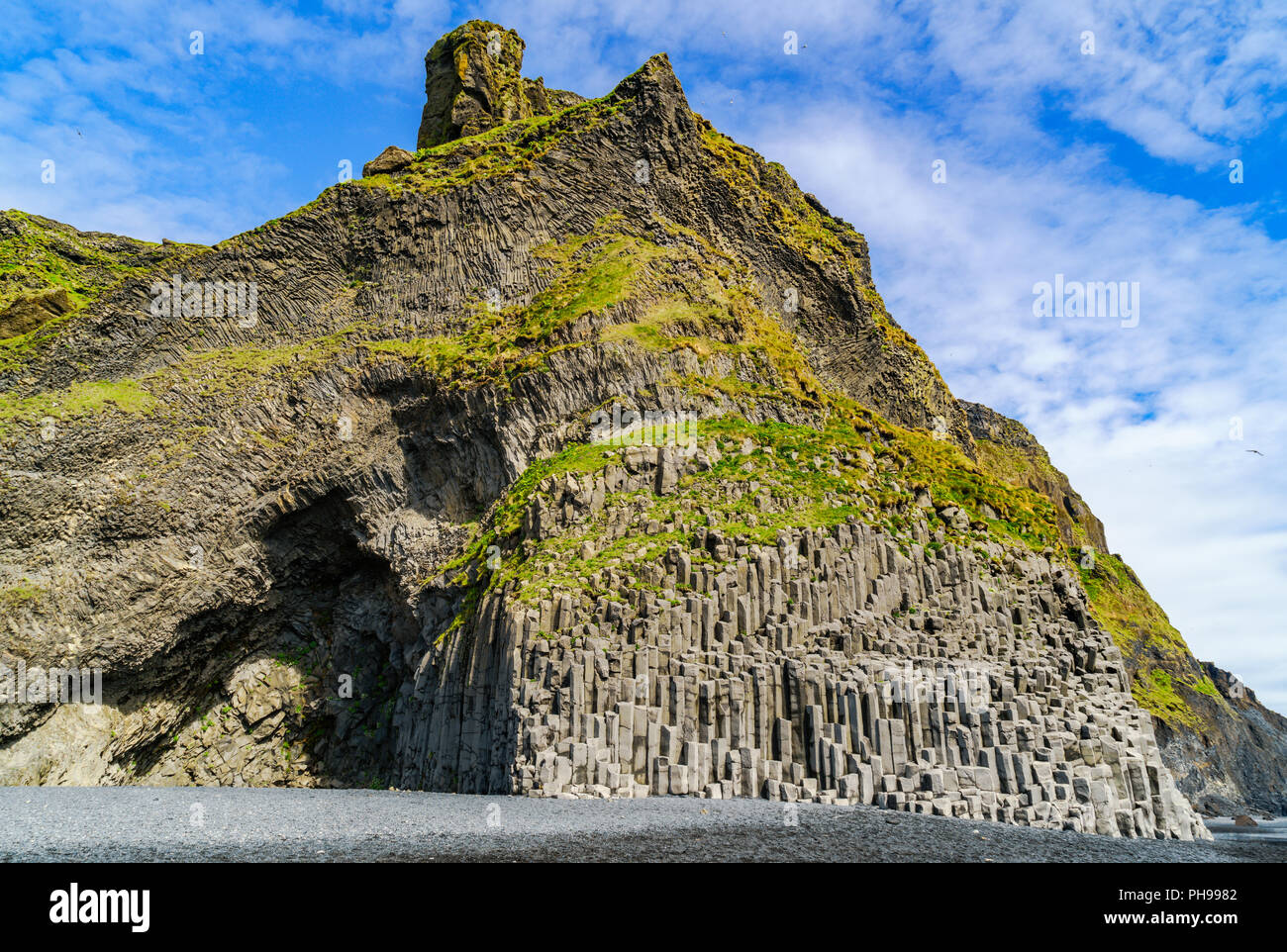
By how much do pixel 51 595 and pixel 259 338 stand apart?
15022 mm

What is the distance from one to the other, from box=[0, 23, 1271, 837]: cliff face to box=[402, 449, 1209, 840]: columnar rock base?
93mm

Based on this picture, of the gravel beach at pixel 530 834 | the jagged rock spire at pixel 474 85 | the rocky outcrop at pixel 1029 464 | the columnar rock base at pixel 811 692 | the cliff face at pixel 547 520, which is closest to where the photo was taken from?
the gravel beach at pixel 530 834

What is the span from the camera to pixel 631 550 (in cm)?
2278

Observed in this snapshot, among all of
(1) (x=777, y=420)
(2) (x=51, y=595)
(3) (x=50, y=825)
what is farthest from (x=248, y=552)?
(1) (x=777, y=420)

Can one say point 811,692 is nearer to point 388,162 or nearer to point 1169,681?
point 388,162

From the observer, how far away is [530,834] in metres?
12.8

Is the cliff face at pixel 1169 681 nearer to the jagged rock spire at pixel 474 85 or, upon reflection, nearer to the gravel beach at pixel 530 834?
the jagged rock spire at pixel 474 85

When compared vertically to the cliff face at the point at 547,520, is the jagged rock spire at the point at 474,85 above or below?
above

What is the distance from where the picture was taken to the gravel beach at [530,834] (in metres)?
11.3

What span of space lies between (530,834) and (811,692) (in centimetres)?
899

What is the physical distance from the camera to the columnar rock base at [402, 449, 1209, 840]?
1795 centimetres

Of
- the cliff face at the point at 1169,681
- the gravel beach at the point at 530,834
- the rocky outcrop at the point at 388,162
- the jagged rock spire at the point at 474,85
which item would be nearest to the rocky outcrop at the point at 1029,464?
the cliff face at the point at 1169,681

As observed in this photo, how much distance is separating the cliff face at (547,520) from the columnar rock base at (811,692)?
9 centimetres

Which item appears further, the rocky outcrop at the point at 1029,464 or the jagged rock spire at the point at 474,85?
the rocky outcrop at the point at 1029,464
